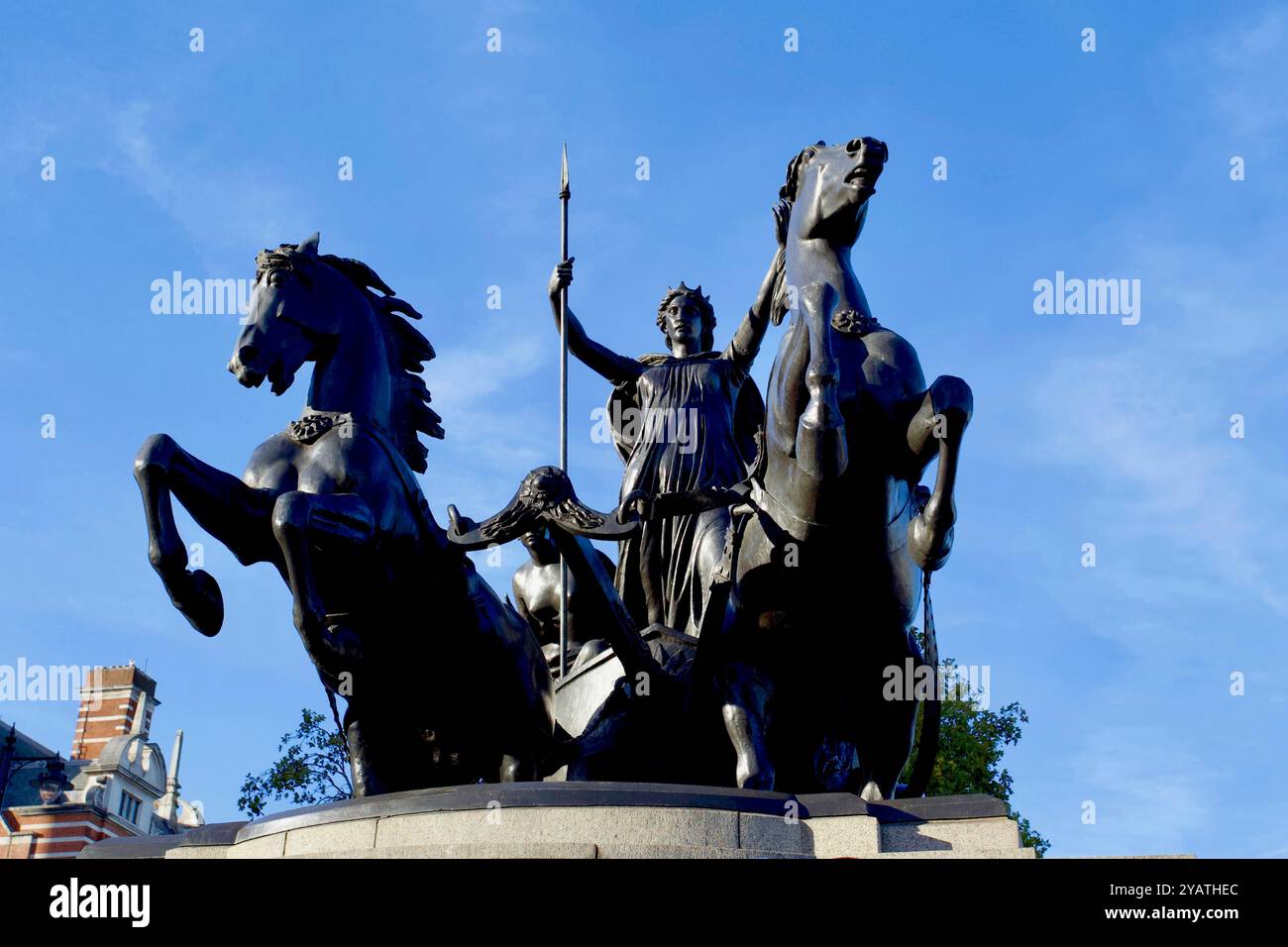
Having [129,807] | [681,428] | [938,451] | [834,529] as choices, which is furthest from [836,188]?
[129,807]

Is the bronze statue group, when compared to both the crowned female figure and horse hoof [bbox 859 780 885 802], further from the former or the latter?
the crowned female figure

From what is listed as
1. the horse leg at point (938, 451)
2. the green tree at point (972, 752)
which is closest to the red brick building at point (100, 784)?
the green tree at point (972, 752)

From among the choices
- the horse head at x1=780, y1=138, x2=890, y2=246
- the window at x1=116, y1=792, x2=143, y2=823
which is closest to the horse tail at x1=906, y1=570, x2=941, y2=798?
the horse head at x1=780, y1=138, x2=890, y2=246

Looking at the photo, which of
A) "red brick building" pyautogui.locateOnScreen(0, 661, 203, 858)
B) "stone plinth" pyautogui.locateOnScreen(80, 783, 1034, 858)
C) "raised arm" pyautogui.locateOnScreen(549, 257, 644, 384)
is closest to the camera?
"stone plinth" pyautogui.locateOnScreen(80, 783, 1034, 858)

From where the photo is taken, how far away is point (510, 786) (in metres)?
8.77

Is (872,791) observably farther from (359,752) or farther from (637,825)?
(359,752)

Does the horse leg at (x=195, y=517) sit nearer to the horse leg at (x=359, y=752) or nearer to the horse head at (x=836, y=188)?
the horse leg at (x=359, y=752)

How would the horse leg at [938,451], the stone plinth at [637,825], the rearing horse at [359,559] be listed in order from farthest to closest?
1. the rearing horse at [359,559]
2. the horse leg at [938,451]
3. the stone plinth at [637,825]

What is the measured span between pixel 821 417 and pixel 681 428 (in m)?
3.65

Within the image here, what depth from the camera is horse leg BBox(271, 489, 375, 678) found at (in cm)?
1005

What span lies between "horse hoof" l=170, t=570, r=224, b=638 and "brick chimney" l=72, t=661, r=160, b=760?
40.5m

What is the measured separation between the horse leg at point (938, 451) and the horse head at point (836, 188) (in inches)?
61.6

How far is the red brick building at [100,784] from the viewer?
39219 millimetres
